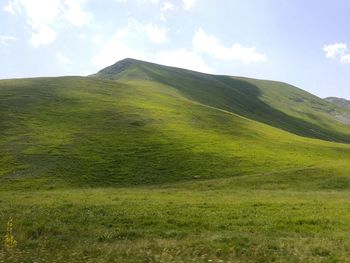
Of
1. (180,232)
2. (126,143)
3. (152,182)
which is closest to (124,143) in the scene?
(126,143)

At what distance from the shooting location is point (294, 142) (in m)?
99.3

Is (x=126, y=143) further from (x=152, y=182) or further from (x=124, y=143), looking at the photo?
(x=152, y=182)

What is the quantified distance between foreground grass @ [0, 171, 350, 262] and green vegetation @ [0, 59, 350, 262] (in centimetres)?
7

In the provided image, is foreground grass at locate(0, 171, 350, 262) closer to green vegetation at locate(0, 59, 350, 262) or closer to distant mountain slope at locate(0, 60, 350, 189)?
green vegetation at locate(0, 59, 350, 262)

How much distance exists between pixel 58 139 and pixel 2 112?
2519cm

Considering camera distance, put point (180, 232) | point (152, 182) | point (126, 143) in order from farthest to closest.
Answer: point (126, 143) → point (152, 182) → point (180, 232)

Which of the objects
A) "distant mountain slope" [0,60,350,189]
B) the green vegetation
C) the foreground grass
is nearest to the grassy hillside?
"distant mountain slope" [0,60,350,189]

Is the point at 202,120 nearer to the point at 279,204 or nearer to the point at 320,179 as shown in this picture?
the point at 320,179

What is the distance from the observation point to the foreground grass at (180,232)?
18.4 metres

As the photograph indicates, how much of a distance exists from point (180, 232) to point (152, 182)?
38262 mm

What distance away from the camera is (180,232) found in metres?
23.0

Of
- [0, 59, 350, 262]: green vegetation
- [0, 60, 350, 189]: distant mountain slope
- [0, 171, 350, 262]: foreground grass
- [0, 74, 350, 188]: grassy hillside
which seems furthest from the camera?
[0, 74, 350, 188]: grassy hillside

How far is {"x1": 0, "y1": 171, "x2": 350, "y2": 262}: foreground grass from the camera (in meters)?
18.4

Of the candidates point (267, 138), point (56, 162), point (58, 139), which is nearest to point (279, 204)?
point (56, 162)
